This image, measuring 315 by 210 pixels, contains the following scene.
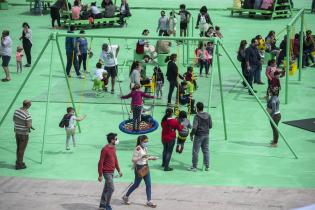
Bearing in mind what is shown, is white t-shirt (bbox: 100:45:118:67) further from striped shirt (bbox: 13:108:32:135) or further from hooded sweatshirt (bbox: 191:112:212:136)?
hooded sweatshirt (bbox: 191:112:212:136)

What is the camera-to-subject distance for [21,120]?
1808 centimetres

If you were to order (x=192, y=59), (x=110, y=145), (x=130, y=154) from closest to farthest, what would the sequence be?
(x=110, y=145) < (x=130, y=154) < (x=192, y=59)

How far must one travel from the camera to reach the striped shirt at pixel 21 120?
1803cm

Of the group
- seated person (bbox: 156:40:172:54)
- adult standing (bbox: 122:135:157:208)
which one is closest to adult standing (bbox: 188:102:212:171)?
adult standing (bbox: 122:135:157:208)

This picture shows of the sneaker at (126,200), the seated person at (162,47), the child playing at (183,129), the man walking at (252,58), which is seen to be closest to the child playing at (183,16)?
the seated person at (162,47)

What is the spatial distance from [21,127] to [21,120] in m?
0.19

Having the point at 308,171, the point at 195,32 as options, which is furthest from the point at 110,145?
the point at 195,32

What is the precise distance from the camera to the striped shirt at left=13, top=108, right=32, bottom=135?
1803cm

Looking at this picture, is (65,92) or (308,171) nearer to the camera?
(308,171)

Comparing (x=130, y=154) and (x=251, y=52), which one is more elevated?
(x=251, y=52)

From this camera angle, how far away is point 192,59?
29.9 metres

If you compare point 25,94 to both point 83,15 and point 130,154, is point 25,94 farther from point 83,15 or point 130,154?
point 83,15

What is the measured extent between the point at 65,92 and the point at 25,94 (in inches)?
53.4

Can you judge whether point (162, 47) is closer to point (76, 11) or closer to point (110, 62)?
point (110, 62)
